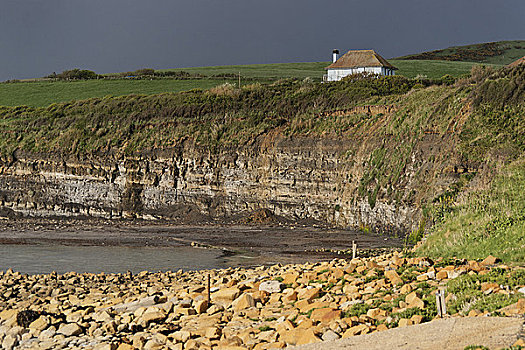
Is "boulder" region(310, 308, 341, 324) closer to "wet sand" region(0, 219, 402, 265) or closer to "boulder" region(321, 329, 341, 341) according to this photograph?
"boulder" region(321, 329, 341, 341)

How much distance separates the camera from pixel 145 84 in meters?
79.1

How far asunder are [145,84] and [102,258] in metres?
52.6

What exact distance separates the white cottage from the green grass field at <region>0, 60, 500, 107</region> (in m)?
10.3

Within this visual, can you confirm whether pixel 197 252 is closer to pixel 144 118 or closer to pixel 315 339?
pixel 315 339

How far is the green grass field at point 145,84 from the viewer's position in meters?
74.2

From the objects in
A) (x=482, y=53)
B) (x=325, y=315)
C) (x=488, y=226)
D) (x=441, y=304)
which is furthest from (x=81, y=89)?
(x=482, y=53)

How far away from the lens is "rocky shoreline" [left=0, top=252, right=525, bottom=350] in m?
11.3

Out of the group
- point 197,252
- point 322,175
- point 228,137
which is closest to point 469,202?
point 197,252

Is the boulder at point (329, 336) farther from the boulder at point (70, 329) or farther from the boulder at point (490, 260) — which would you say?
the boulder at point (70, 329)

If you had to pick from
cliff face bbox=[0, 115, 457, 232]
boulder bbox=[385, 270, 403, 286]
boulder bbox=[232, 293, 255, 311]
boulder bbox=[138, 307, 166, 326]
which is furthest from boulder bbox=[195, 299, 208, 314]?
cliff face bbox=[0, 115, 457, 232]

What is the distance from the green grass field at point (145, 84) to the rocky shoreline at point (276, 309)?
57.8 m

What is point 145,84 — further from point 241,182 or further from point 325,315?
point 325,315

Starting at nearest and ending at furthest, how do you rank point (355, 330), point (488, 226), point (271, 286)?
point (355, 330) → point (271, 286) → point (488, 226)

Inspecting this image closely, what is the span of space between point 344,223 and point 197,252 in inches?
448
